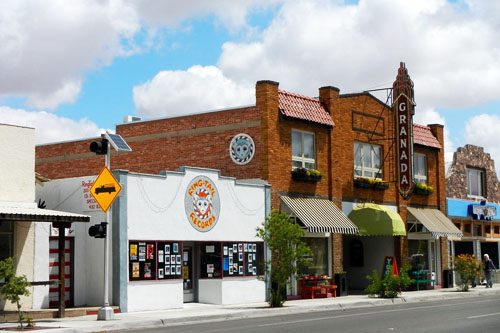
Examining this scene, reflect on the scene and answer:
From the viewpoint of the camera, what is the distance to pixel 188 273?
2828 cm

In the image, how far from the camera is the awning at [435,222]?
1519 inches

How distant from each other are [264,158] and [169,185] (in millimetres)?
5036

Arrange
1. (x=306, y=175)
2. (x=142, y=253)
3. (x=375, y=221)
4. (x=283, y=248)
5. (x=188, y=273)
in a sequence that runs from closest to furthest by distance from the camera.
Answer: (x=142, y=253) < (x=283, y=248) < (x=188, y=273) < (x=306, y=175) < (x=375, y=221)

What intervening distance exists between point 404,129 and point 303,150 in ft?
21.4

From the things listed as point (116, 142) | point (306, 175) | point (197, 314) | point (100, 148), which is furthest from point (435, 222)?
point (100, 148)

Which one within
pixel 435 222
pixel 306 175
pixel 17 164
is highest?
pixel 306 175

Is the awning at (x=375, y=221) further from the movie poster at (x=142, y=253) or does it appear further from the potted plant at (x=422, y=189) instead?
the movie poster at (x=142, y=253)

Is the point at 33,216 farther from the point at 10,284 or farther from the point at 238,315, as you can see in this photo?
the point at 238,315

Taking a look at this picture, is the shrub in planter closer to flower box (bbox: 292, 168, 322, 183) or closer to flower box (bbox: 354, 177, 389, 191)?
flower box (bbox: 292, 168, 322, 183)

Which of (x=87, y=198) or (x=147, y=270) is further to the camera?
(x=87, y=198)

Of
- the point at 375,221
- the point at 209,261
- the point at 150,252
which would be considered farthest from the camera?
the point at 375,221

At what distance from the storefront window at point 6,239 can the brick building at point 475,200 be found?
84.2ft

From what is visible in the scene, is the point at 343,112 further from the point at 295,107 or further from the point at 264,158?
the point at 264,158

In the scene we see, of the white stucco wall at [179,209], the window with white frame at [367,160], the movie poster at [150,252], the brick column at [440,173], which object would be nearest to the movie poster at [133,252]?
the white stucco wall at [179,209]
